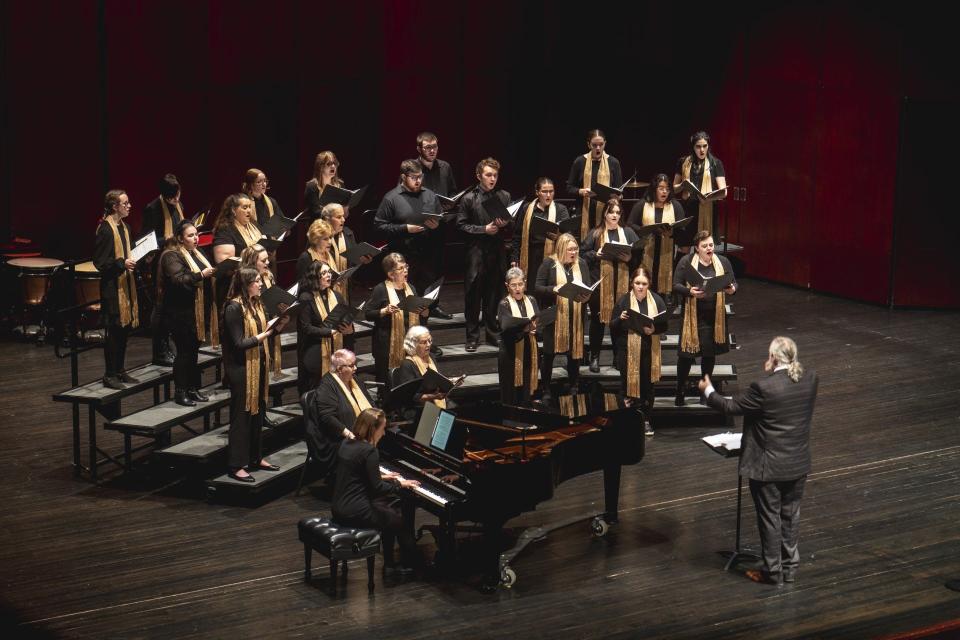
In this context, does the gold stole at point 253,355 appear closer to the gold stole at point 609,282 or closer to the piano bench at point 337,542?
the piano bench at point 337,542

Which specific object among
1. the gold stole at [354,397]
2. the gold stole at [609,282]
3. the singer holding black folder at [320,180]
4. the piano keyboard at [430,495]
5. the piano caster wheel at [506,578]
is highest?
the singer holding black folder at [320,180]

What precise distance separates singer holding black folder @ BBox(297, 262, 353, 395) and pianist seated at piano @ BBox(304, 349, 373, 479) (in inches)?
33.4

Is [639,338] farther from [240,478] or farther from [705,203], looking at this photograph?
[240,478]

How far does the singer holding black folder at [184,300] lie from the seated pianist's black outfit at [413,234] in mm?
1808

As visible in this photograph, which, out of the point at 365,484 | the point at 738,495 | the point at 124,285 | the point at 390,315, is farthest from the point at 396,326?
the point at 738,495

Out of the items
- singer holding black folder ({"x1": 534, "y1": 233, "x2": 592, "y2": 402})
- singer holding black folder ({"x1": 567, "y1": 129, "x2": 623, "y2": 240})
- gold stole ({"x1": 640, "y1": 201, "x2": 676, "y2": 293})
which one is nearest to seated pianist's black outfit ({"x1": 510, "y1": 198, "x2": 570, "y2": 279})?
singer holding black folder ({"x1": 534, "y1": 233, "x2": 592, "y2": 402})

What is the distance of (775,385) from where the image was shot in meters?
7.65

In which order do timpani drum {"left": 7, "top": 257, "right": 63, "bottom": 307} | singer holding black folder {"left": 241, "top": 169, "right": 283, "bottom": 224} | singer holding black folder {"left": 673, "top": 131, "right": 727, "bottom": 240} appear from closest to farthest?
singer holding black folder {"left": 241, "top": 169, "right": 283, "bottom": 224}, singer holding black folder {"left": 673, "top": 131, "right": 727, "bottom": 240}, timpani drum {"left": 7, "top": 257, "right": 63, "bottom": 307}

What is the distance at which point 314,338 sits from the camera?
949 cm

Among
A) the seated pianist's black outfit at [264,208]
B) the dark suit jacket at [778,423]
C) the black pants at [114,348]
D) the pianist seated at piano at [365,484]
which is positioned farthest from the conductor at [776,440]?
the seated pianist's black outfit at [264,208]

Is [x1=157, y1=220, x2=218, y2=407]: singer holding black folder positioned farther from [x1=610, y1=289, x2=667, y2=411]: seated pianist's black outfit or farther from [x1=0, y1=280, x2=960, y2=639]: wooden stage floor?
[x1=610, y1=289, x2=667, y2=411]: seated pianist's black outfit

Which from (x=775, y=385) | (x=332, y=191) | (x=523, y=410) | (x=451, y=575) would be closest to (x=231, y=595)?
(x=451, y=575)

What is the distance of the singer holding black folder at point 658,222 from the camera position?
11.6 meters

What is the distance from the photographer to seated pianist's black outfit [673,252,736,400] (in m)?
10.5
